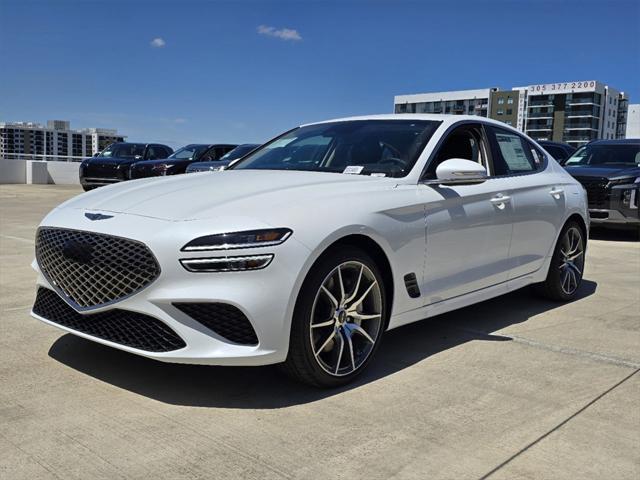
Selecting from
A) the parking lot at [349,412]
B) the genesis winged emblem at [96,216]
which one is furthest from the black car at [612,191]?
the genesis winged emblem at [96,216]

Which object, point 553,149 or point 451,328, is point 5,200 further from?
point 451,328

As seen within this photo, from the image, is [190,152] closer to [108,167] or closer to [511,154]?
[108,167]

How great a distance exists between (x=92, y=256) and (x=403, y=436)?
69.3 inches

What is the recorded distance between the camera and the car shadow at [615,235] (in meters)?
11.0

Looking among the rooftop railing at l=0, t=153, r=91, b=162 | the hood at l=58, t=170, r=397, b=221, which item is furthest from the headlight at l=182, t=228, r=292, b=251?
the rooftop railing at l=0, t=153, r=91, b=162

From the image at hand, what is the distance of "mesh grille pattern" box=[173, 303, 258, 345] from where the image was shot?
3057 millimetres

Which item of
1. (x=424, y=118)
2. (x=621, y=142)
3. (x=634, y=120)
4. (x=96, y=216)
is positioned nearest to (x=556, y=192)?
(x=424, y=118)

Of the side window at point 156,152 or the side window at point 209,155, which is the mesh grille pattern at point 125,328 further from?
the side window at point 156,152

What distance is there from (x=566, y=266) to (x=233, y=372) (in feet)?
11.1

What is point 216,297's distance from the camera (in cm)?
301

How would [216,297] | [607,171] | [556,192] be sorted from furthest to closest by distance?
[607,171] < [556,192] < [216,297]

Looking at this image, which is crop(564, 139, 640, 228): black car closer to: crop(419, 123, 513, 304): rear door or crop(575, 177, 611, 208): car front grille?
crop(575, 177, 611, 208): car front grille

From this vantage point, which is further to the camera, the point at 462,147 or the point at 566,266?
the point at 566,266

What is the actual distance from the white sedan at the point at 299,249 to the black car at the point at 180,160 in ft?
38.9
